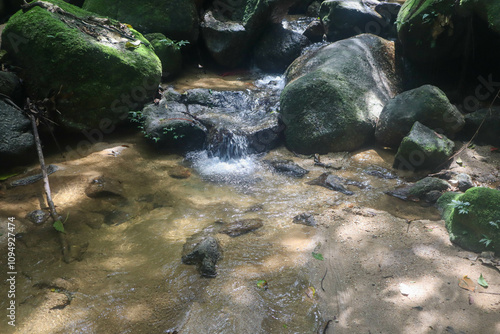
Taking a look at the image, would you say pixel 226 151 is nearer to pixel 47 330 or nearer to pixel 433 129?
pixel 433 129

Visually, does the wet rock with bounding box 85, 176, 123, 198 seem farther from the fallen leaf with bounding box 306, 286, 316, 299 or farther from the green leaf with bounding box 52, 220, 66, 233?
the fallen leaf with bounding box 306, 286, 316, 299

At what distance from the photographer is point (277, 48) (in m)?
9.20

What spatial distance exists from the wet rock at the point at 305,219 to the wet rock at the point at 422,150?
2.06 m

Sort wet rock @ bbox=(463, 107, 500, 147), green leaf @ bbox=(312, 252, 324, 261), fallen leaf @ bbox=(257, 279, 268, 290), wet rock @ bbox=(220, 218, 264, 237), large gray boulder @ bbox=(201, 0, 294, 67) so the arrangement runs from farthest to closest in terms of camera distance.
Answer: large gray boulder @ bbox=(201, 0, 294, 67) < wet rock @ bbox=(463, 107, 500, 147) < wet rock @ bbox=(220, 218, 264, 237) < green leaf @ bbox=(312, 252, 324, 261) < fallen leaf @ bbox=(257, 279, 268, 290)

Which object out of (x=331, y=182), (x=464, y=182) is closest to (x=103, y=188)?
(x=331, y=182)

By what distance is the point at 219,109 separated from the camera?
7000mm

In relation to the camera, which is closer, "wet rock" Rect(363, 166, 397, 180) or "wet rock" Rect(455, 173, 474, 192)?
"wet rock" Rect(455, 173, 474, 192)

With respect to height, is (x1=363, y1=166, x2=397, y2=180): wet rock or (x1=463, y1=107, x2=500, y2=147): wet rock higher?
(x1=463, y1=107, x2=500, y2=147): wet rock

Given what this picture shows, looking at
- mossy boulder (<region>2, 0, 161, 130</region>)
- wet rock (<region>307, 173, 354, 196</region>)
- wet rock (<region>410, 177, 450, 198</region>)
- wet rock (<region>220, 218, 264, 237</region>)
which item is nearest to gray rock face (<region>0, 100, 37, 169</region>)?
mossy boulder (<region>2, 0, 161, 130</region>)

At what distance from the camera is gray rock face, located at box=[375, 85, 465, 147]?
5328 millimetres

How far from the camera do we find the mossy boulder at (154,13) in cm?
803

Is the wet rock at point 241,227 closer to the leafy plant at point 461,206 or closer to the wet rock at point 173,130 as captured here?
the leafy plant at point 461,206

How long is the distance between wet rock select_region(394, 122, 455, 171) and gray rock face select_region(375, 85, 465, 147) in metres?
0.27

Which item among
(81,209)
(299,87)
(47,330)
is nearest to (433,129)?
(299,87)
